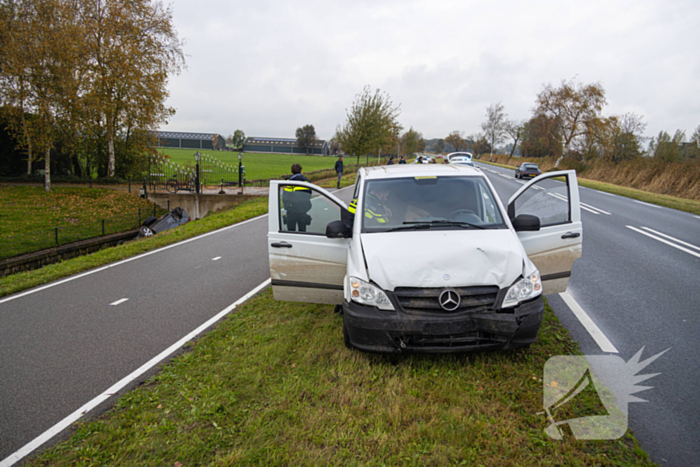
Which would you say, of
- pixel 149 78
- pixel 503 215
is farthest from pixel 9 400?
pixel 149 78

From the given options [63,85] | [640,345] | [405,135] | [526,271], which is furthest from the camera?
[405,135]

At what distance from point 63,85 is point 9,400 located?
23.3 metres

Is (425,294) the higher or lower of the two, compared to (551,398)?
higher

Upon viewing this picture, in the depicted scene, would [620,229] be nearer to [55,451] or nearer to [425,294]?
[425,294]

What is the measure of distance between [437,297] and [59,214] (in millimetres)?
20623

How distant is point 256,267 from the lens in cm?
791

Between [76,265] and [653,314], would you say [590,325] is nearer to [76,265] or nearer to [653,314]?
[653,314]

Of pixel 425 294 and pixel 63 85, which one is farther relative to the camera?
pixel 63 85

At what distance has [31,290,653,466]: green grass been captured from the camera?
266cm

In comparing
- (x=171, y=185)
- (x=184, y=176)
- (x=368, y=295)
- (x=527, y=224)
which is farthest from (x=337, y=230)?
(x=184, y=176)

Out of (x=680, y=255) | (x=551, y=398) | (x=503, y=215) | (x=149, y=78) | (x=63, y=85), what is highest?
(x=149, y=78)

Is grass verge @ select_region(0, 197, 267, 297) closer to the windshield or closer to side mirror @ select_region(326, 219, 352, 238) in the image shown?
side mirror @ select_region(326, 219, 352, 238)

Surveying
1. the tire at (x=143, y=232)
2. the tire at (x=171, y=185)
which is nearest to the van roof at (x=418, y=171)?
the tire at (x=143, y=232)

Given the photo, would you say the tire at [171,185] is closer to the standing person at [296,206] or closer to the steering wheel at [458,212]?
the standing person at [296,206]
